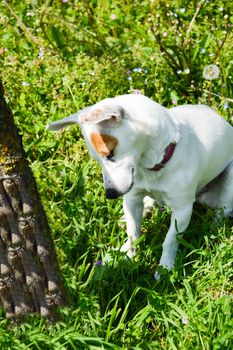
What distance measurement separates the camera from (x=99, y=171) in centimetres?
409

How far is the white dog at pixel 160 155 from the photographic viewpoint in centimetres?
293

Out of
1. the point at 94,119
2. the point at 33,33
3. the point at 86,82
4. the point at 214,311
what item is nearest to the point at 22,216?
the point at 94,119

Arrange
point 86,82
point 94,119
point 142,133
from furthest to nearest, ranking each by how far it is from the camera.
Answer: point 86,82 < point 142,133 < point 94,119

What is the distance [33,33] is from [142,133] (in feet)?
8.95

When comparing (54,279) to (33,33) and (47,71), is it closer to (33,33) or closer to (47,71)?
(47,71)

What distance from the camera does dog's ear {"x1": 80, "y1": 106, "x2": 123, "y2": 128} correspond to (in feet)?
9.14

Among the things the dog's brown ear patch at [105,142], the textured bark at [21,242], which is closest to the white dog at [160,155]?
the dog's brown ear patch at [105,142]

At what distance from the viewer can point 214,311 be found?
313 centimetres

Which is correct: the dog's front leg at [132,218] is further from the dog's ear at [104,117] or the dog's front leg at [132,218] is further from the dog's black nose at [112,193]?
the dog's ear at [104,117]

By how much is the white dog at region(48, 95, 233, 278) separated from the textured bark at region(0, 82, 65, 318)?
1.15 ft

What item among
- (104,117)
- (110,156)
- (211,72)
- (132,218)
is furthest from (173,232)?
(211,72)

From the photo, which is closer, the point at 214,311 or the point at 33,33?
the point at 214,311

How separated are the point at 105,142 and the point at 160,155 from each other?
40cm

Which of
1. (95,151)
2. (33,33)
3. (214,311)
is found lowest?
(214,311)
